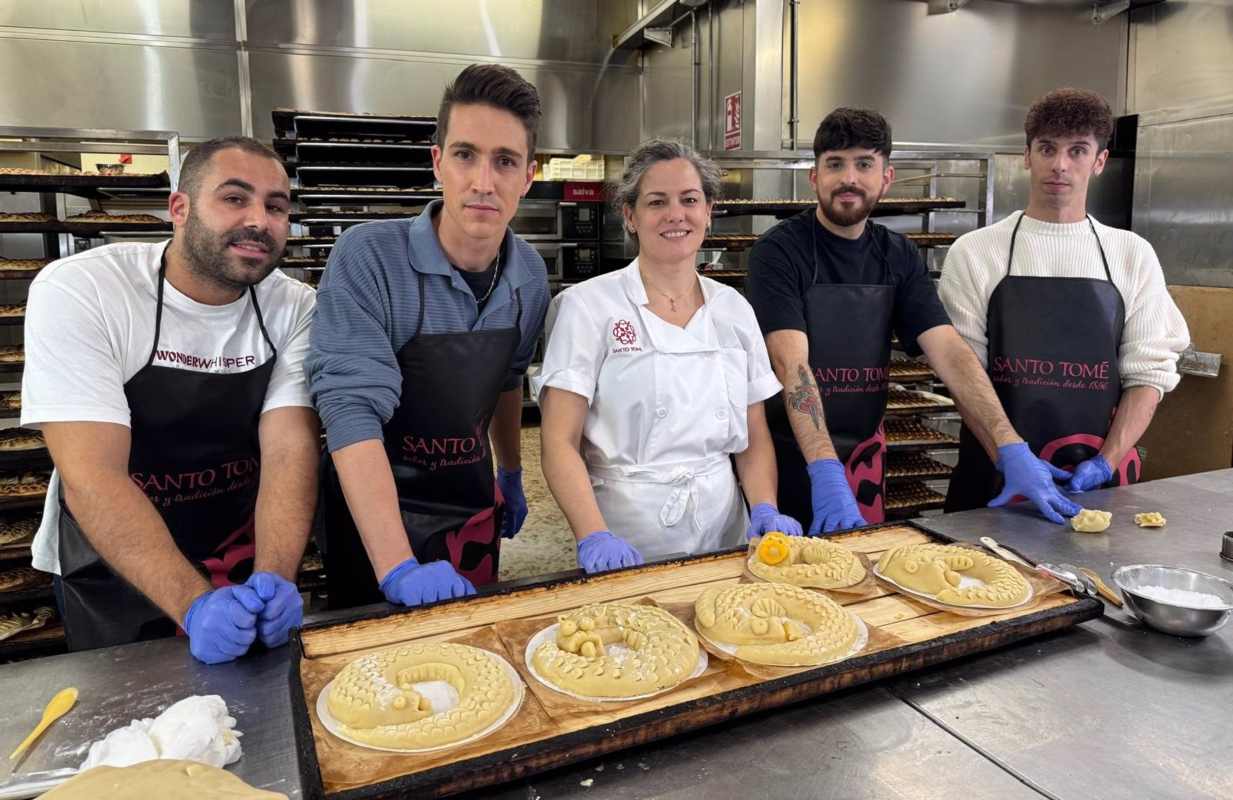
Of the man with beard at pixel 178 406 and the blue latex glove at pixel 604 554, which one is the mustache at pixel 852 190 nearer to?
the blue latex glove at pixel 604 554

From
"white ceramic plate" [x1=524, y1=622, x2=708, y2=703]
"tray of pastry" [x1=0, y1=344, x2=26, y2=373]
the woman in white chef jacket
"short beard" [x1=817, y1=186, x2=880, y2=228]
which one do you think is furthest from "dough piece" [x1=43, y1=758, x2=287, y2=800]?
"tray of pastry" [x1=0, y1=344, x2=26, y2=373]

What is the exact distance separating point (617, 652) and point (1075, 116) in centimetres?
218

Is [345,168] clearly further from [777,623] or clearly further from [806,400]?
[777,623]

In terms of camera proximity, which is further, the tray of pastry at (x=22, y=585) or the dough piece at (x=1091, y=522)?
the tray of pastry at (x=22, y=585)

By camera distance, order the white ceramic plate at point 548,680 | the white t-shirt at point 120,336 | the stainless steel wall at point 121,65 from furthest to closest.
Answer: the stainless steel wall at point 121,65 → the white t-shirt at point 120,336 → the white ceramic plate at point 548,680

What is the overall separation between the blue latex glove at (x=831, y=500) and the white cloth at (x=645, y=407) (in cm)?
26

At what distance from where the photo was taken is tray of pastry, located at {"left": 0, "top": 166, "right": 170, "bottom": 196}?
3.31 m

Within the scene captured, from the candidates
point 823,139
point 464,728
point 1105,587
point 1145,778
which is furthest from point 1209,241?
point 464,728

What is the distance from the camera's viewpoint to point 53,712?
1106mm

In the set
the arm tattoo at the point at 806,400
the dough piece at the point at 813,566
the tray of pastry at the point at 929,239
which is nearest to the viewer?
the dough piece at the point at 813,566

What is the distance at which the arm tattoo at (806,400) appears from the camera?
7.39 ft

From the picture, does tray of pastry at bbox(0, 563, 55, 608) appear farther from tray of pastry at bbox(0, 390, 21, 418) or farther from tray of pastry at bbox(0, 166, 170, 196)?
tray of pastry at bbox(0, 166, 170, 196)

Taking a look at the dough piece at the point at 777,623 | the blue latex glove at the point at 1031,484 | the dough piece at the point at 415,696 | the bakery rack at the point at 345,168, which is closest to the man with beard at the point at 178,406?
the dough piece at the point at 415,696

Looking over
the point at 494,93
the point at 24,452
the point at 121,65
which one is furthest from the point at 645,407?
the point at 121,65
